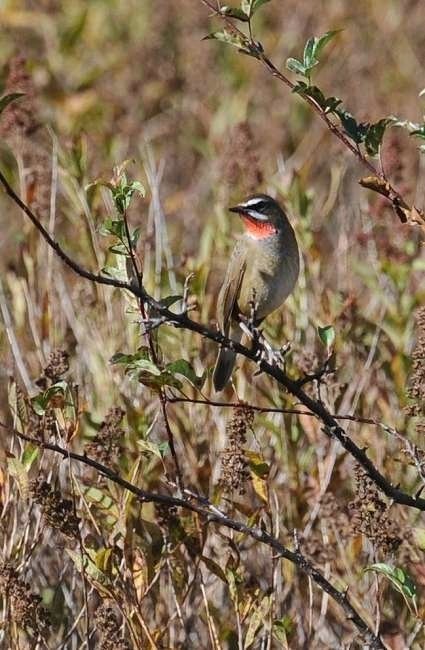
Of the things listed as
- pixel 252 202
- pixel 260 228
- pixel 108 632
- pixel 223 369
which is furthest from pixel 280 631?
pixel 252 202

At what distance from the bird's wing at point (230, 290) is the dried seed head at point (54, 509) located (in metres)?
1.13

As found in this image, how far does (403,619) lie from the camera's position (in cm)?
354

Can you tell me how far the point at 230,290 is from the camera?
387cm

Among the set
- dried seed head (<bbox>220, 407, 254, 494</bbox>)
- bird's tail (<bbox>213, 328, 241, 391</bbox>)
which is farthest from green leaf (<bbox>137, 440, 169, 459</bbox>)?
bird's tail (<bbox>213, 328, 241, 391</bbox>)

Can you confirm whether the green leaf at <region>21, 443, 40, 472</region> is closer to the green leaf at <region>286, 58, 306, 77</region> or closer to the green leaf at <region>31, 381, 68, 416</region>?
the green leaf at <region>31, 381, 68, 416</region>

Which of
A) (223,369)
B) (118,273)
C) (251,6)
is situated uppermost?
(251,6)

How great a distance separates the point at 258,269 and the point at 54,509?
1327 millimetres

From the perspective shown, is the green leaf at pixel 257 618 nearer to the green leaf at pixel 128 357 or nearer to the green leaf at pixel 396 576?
the green leaf at pixel 396 576

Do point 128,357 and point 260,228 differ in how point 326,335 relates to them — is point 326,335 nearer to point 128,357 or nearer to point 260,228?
point 128,357

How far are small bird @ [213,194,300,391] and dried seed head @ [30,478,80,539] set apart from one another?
919 mm

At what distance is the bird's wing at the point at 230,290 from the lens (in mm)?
3832

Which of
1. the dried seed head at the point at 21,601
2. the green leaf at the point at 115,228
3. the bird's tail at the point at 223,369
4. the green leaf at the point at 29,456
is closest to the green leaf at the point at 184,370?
the green leaf at the point at 115,228

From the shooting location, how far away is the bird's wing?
12.6ft

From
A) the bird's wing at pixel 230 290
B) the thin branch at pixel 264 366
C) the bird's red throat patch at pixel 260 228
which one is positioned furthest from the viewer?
the bird's red throat patch at pixel 260 228
